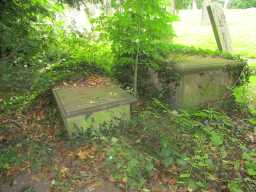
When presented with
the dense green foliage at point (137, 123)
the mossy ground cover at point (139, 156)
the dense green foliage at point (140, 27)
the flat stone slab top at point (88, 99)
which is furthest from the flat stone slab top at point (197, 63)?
the flat stone slab top at point (88, 99)

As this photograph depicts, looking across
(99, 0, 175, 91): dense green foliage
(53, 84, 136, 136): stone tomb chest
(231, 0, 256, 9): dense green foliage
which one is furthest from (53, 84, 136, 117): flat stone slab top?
(231, 0, 256, 9): dense green foliage

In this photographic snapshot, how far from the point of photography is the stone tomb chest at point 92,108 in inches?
120

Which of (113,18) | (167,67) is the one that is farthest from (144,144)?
(113,18)

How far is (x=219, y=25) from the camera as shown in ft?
16.8

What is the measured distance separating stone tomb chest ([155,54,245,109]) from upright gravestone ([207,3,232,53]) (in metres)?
1.05

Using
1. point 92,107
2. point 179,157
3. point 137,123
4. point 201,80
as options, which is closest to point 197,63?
point 201,80

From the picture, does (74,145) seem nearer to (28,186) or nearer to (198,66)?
(28,186)

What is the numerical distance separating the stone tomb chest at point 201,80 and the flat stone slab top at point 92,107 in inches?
33.2

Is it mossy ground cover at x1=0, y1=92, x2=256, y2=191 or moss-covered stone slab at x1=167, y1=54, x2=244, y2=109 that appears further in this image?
moss-covered stone slab at x1=167, y1=54, x2=244, y2=109

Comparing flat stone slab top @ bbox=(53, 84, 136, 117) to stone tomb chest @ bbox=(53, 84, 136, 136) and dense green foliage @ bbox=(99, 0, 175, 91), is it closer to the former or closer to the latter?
stone tomb chest @ bbox=(53, 84, 136, 136)

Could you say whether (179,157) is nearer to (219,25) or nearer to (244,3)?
(219,25)

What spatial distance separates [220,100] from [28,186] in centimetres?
319

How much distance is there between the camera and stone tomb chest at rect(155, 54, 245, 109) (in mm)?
3715

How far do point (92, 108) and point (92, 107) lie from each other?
1 centimetres
